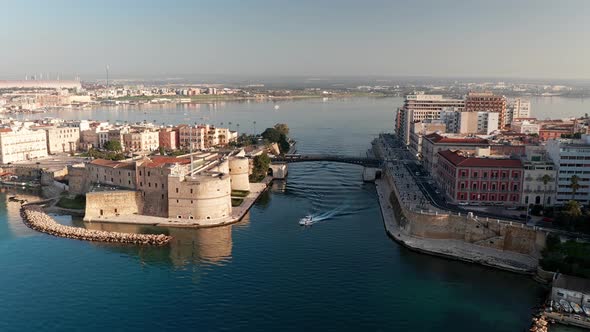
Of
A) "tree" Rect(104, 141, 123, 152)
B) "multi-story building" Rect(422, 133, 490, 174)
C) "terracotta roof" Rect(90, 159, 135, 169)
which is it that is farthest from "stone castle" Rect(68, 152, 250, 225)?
"tree" Rect(104, 141, 123, 152)

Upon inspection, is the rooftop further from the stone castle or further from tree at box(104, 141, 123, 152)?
tree at box(104, 141, 123, 152)

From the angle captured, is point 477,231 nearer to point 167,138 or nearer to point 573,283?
point 573,283

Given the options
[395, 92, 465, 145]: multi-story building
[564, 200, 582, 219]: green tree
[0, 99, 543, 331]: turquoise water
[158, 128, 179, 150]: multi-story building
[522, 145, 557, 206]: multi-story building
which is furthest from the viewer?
[395, 92, 465, 145]: multi-story building

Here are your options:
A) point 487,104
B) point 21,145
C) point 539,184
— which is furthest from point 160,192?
point 487,104

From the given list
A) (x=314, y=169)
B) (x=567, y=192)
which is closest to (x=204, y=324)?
(x=567, y=192)

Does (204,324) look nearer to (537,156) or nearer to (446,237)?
(446,237)

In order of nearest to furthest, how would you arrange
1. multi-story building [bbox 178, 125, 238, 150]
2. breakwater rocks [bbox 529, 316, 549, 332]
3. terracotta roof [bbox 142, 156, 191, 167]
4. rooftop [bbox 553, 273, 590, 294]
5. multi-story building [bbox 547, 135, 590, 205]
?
breakwater rocks [bbox 529, 316, 549, 332] < rooftop [bbox 553, 273, 590, 294] < multi-story building [bbox 547, 135, 590, 205] < terracotta roof [bbox 142, 156, 191, 167] < multi-story building [bbox 178, 125, 238, 150]
